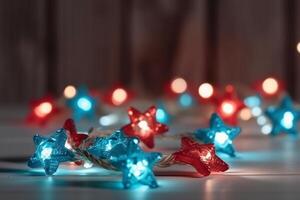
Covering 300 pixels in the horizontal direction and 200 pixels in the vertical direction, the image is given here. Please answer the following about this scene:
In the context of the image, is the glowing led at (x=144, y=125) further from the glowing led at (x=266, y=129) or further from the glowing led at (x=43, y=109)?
the glowing led at (x=43, y=109)

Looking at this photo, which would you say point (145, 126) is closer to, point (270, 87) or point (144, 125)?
point (144, 125)

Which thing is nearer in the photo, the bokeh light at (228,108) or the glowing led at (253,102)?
the bokeh light at (228,108)

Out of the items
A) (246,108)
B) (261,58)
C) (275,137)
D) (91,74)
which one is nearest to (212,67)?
(261,58)

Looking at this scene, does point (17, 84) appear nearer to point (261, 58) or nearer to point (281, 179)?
point (261, 58)

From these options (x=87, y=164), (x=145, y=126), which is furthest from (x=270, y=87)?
(x=87, y=164)

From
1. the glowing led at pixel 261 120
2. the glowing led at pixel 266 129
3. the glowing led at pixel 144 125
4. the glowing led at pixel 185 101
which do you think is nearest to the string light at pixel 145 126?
the glowing led at pixel 144 125

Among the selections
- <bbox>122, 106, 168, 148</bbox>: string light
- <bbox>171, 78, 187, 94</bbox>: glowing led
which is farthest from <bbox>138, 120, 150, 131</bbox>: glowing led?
<bbox>171, 78, 187, 94</bbox>: glowing led

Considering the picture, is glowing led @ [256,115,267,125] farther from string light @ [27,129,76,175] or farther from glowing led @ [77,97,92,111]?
string light @ [27,129,76,175]
